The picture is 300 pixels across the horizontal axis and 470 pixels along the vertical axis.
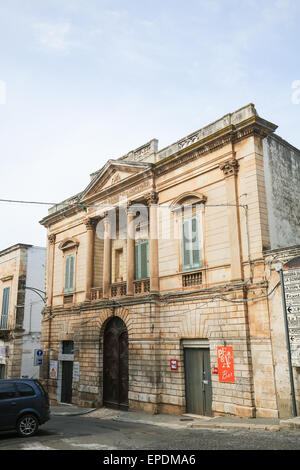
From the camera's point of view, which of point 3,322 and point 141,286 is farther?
point 3,322

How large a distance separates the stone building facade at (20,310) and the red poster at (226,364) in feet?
50.3

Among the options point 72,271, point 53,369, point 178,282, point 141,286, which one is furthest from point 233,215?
point 53,369

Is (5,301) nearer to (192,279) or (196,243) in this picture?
(192,279)

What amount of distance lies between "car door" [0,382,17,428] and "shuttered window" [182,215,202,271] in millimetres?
7656

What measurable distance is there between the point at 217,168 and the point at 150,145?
4.61 m

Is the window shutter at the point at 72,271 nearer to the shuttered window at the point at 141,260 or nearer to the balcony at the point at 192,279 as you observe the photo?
the shuttered window at the point at 141,260

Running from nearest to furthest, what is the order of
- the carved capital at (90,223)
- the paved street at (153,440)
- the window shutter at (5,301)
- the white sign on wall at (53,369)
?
1. the paved street at (153,440)
2. the carved capital at (90,223)
3. the white sign on wall at (53,369)
4. the window shutter at (5,301)

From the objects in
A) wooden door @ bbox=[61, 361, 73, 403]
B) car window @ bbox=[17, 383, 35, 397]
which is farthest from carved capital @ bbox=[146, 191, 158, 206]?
wooden door @ bbox=[61, 361, 73, 403]

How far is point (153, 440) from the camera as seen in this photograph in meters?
9.95

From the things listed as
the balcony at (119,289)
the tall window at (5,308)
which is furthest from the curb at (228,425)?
the tall window at (5,308)

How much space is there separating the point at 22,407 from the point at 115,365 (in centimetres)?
→ 758

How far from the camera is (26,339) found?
26953 mm

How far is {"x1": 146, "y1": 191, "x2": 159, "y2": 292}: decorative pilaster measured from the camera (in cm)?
1716

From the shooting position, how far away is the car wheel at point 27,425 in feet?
36.6
